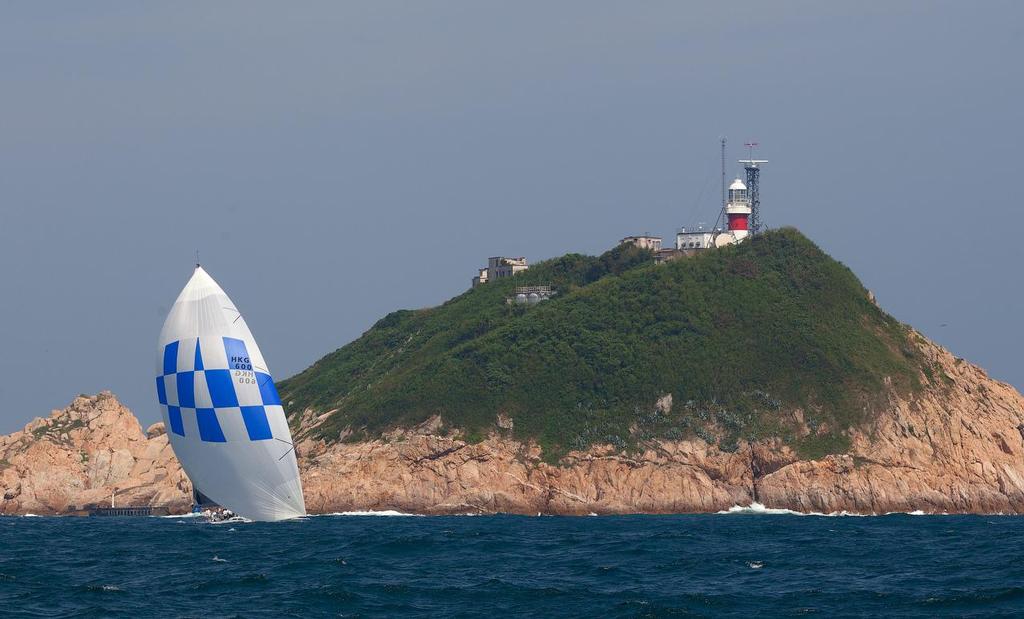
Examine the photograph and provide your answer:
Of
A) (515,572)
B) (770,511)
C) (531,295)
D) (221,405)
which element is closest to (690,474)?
(770,511)

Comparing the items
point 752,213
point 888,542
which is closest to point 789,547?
point 888,542

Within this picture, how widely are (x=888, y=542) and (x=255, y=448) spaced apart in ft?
91.2

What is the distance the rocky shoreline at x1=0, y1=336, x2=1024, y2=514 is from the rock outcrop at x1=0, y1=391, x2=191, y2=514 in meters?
16.3

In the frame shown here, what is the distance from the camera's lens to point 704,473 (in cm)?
10306

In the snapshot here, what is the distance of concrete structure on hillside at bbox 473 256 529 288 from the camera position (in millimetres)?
157250

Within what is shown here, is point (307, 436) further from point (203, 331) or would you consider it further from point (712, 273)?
point (203, 331)

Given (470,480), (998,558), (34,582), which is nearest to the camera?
(34,582)

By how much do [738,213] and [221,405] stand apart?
84100mm

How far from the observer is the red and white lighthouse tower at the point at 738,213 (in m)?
138

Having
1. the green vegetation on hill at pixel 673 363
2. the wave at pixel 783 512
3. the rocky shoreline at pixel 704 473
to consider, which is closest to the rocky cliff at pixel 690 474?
the rocky shoreline at pixel 704 473

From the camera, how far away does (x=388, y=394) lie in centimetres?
11725

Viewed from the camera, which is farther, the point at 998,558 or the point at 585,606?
the point at 998,558

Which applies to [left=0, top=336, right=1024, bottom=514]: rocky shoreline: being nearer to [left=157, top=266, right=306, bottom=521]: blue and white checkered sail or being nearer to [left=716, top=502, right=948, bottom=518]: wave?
[left=716, top=502, right=948, bottom=518]: wave

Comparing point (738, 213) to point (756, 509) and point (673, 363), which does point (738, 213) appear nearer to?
point (673, 363)
